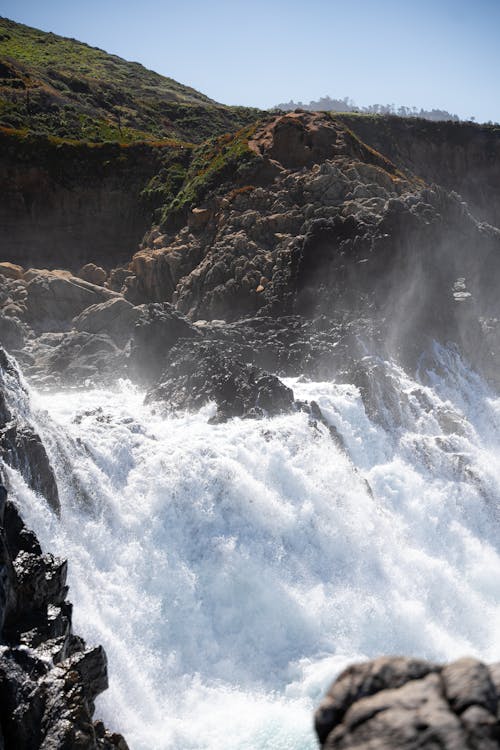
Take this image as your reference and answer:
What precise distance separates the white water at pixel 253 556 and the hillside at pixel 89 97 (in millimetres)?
41760

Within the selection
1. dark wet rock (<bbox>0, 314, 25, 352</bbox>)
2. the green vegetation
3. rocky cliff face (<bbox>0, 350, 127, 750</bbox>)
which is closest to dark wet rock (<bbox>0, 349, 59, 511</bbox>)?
rocky cliff face (<bbox>0, 350, 127, 750</bbox>)

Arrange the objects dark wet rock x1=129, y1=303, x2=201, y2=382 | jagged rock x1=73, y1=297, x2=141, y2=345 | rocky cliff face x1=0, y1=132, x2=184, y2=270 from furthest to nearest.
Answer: rocky cliff face x1=0, y1=132, x2=184, y2=270, jagged rock x1=73, y1=297, x2=141, y2=345, dark wet rock x1=129, y1=303, x2=201, y2=382

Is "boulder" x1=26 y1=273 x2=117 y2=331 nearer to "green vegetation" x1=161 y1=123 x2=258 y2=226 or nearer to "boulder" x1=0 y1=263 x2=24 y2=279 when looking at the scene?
"boulder" x1=0 y1=263 x2=24 y2=279

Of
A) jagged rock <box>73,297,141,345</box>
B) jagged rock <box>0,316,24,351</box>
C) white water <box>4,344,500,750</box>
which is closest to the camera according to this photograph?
white water <box>4,344,500,750</box>

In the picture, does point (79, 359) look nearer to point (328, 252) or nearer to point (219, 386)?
point (219, 386)

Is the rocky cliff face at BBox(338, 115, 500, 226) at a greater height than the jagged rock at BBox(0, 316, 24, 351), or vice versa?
the rocky cliff face at BBox(338, 115, 500, 226)

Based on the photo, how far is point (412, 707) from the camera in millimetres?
5793

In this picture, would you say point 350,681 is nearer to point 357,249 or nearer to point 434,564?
point 434,564

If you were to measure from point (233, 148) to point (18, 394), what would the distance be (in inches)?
1568

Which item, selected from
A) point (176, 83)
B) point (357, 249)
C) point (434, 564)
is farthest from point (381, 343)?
point (176, 83)

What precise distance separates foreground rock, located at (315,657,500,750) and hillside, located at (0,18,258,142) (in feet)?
208

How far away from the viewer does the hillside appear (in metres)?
66.9

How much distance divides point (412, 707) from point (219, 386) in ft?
94.1

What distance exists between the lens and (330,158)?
174ft
